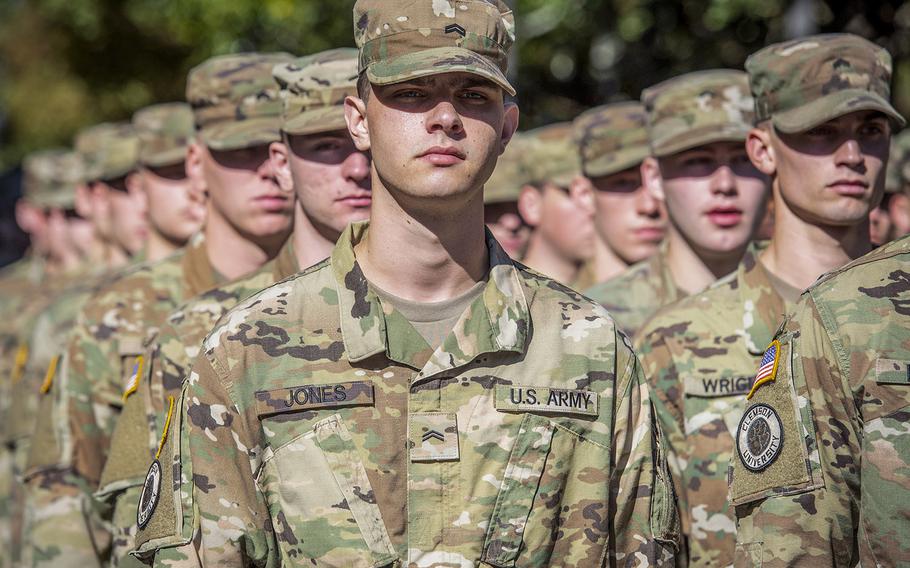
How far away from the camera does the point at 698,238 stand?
20.7 feet

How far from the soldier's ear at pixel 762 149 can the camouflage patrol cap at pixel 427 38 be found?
166 cm

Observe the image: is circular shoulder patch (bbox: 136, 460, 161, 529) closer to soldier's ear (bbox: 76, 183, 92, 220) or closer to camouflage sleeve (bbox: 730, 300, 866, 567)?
camouflage sleeve (bbox: 730, 300, 866, 567)

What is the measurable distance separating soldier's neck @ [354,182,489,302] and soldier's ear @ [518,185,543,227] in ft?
18.4

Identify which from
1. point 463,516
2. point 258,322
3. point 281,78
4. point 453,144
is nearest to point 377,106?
point 453,144

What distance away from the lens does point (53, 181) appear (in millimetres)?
13609

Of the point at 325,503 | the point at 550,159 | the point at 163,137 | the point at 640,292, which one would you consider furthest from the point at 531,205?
the point at 325,503

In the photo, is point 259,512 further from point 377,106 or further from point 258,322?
point 377,106

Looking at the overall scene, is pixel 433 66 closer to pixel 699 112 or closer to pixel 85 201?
pixel 699 112

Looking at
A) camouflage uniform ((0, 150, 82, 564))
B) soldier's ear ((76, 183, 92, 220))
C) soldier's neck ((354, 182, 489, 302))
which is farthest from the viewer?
soldier's ear ((76, 183, 92, 220))

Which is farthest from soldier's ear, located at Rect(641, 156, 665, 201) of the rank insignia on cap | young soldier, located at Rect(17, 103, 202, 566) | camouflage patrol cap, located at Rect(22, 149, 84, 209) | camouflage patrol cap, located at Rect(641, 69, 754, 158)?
camouflage patrol cap, located at Rect(22, 149, 84, 209)

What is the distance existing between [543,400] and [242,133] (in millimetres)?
2788

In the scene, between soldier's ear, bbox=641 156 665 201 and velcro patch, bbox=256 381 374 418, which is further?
soldier's ear, bbox=641 156 665 201

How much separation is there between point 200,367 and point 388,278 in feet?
1.88

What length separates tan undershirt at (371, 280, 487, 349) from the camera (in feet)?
12.9
